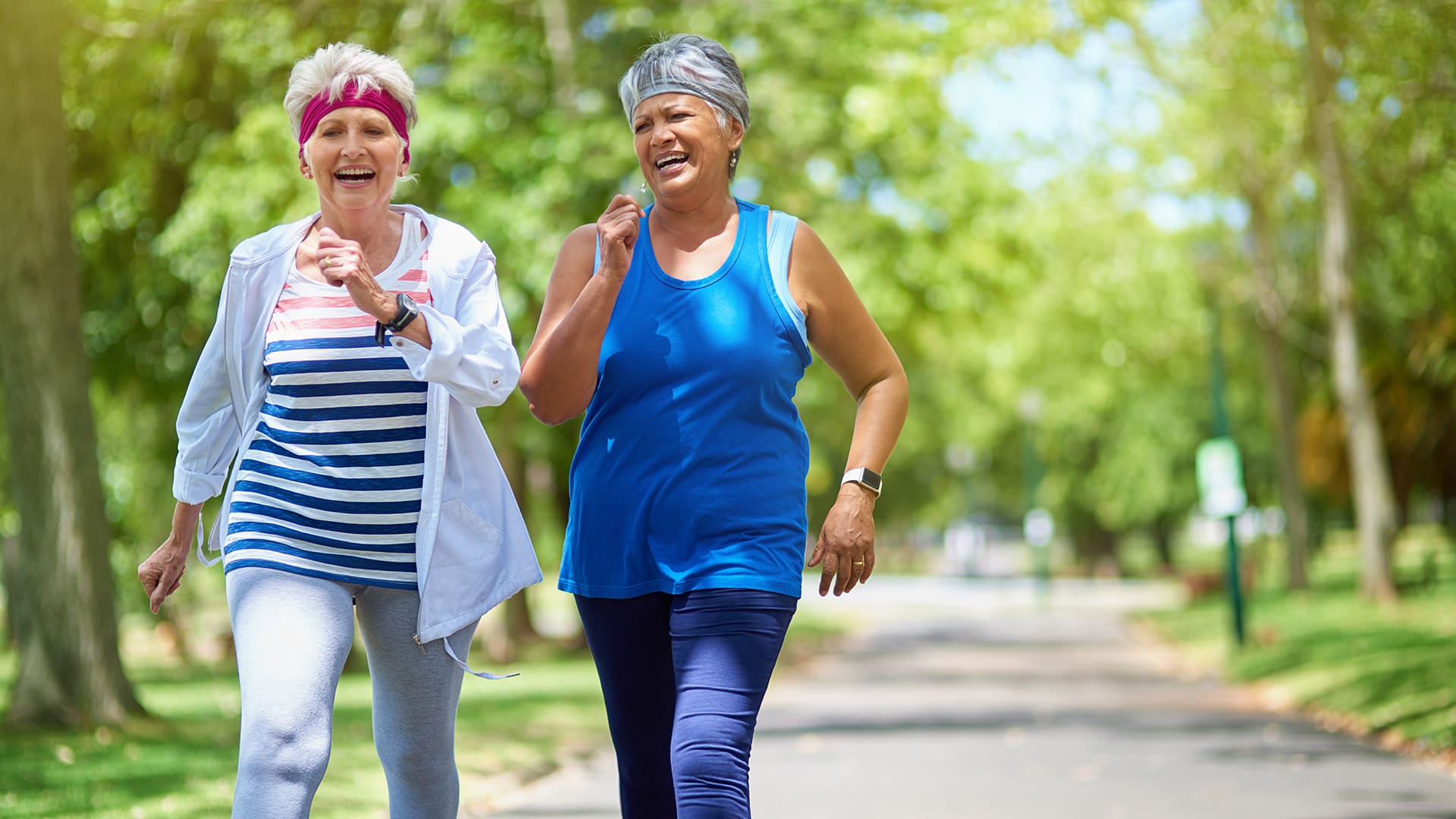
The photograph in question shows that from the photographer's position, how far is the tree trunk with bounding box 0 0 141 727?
10.6 metres

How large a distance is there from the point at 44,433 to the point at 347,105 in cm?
778

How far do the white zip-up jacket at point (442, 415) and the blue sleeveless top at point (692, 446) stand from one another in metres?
0.17

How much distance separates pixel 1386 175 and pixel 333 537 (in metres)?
21.2

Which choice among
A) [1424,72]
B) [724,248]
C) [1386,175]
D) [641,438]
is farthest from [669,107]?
[1386,175]

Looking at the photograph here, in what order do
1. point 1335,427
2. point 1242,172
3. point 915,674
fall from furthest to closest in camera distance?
point 1335,427 < point 1242,172 < point 915,674

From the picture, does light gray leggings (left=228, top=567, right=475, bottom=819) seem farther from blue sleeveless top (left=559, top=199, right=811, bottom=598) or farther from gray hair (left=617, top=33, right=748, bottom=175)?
gray hair (left=617, top=33, right=748, bottom=175)

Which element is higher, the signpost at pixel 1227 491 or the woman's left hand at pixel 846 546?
the signpost at pixel 1227 491

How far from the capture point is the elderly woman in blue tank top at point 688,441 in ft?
11.7

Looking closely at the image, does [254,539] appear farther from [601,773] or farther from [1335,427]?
[1335,427]

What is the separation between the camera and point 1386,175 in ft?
73.7

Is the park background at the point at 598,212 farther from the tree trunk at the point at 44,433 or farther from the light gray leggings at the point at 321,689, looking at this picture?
the light gray leggings at the point at 321,689

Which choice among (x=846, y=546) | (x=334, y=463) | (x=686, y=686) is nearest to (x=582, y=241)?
(x=334, y=463)

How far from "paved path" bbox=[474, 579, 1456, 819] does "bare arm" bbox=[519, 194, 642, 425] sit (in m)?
4.65

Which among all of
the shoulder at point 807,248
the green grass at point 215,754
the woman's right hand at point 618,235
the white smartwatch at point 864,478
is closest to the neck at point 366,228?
the woman's right hand at point 618,235
